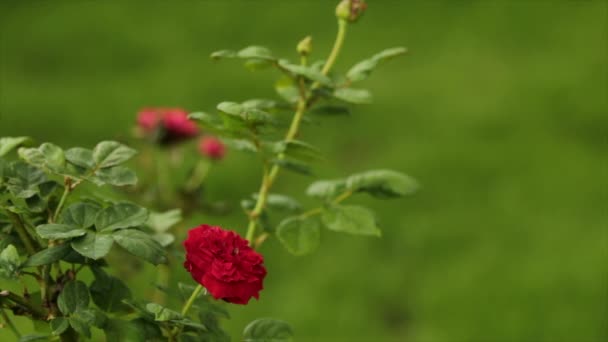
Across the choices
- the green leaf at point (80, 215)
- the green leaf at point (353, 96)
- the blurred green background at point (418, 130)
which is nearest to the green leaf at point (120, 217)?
the green leaf at point (80, 215)

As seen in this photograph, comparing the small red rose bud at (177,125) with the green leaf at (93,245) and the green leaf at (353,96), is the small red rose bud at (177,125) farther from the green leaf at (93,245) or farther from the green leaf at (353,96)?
the green leaf at (93,245)

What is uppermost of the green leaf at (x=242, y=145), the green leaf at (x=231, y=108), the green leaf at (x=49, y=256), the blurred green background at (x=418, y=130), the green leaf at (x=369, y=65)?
the blurred green background at (x=418, y=130)

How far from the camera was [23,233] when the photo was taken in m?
0.79

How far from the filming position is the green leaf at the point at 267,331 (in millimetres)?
846

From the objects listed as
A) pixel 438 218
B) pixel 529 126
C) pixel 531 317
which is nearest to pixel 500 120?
pixel 529 126

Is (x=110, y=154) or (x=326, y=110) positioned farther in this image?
(x=326, y=110)

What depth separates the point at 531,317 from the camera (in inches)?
79.5

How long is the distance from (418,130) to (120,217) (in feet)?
6.81

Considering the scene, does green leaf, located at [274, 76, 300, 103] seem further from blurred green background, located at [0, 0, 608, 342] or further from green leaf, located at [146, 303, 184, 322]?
blurred green background, located at [0, 0, 608, 342]

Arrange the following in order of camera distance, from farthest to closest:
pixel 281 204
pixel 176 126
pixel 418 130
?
1. pixel 418 130
2. pixel 176 126
3. pixel 281 204

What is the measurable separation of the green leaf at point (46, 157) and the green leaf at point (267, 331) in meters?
0.23

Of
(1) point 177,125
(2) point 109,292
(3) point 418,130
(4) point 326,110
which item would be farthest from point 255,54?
(3) point 418,130

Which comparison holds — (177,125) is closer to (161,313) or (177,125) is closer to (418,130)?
(161,313)

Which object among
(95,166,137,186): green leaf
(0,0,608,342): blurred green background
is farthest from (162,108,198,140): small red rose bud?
(95,166,137,186): green leaf
